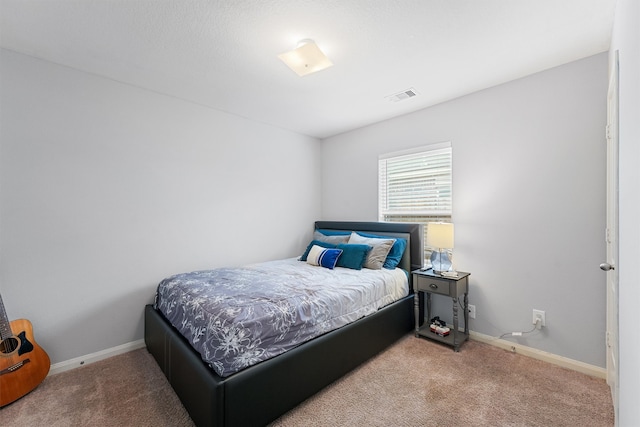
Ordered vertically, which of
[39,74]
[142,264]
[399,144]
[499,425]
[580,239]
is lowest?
[499,425]

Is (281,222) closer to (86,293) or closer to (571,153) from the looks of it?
(86,293)

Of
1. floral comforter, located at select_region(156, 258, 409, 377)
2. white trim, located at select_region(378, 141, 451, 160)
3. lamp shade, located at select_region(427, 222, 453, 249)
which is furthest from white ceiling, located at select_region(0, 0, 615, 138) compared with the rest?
floral comforter, located at select_region(156, 258, 409, 377)

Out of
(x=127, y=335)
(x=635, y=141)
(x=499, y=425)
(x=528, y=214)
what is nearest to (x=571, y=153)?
(x=528, y=214)

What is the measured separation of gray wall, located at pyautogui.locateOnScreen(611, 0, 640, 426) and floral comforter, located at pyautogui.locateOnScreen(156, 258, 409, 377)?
1.51m

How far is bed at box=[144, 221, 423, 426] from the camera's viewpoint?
4.85ft

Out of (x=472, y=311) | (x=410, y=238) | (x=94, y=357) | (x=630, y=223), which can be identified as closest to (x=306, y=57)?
(x=630, y=223)

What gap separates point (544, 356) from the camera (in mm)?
2352

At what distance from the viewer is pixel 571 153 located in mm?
2246

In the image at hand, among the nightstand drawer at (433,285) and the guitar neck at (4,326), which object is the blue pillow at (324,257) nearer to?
the nightstand drawer at (433,285)

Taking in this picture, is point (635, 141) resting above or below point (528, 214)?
above

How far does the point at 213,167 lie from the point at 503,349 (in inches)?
138

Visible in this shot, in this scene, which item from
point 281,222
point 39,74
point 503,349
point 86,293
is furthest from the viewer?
point 281,222

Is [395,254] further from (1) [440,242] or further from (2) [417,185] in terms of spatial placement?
(2) [417,185]

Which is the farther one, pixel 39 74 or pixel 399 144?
pixel 399 144
